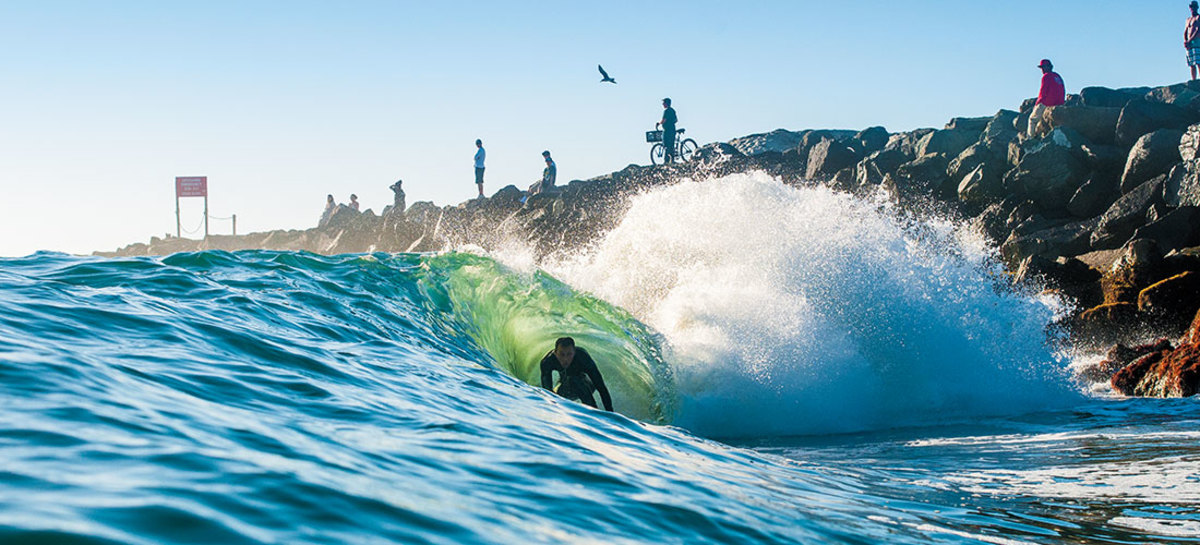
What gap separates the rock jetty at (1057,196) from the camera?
14.8 metres

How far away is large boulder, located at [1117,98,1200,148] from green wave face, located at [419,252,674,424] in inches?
520

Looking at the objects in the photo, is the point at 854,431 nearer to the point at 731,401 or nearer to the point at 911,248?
the point at 731,401

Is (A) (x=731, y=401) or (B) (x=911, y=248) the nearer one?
(A) (x=731, y=401)

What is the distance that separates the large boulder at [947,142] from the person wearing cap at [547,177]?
10207 millimetres

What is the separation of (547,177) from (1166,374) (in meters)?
21.7

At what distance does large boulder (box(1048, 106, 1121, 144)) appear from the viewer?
21.0 m

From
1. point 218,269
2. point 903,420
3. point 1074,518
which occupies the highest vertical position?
point 218,269

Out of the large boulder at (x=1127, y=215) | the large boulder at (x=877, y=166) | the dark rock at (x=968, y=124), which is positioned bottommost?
the large boulder at (x=1127, y=215)

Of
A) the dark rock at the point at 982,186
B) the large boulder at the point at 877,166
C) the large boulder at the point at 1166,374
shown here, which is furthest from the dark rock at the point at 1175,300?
the large boulder at the point at 877,166

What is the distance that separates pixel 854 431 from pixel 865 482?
4.34 metres

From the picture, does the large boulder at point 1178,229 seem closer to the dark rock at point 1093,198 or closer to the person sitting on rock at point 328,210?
the dark rock at point 1093,198

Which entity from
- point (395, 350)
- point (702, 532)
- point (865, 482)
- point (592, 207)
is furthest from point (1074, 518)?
point (592, 207)

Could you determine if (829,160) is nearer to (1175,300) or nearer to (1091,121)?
(1091,121)

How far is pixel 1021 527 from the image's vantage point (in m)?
4.23
